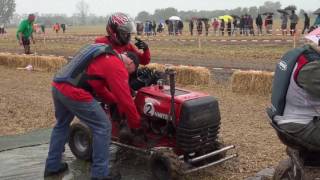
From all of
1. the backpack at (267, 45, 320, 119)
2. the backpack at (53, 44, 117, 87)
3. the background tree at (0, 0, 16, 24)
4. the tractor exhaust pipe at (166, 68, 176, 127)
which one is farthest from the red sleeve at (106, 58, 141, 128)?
the background tree at (0, 0, 16, 24)

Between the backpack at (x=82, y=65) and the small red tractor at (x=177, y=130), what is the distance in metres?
0.74

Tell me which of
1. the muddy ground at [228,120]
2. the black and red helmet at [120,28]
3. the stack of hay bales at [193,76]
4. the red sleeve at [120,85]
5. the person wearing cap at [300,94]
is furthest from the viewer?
the stack of hay bales at [193,76]

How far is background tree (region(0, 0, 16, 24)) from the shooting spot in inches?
5738

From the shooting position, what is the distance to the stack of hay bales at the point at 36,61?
15938mm

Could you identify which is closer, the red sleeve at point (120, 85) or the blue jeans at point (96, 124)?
the red sleeve at point (120, 85)

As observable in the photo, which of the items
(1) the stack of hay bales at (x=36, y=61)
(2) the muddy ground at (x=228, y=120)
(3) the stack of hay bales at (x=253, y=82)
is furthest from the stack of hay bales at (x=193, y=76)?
(1) the stack of hay bales at (x=36, y=61)

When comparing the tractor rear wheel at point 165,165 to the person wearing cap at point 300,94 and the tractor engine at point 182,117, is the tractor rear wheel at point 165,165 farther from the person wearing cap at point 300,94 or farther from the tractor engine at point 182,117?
the person wearing cap at point 300,94

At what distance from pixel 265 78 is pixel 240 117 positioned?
2509 millimetres

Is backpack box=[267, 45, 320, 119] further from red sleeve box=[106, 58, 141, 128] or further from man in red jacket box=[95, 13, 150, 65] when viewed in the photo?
man in red jacket box=[95, 13, 150, 65]

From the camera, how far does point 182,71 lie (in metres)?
12.6

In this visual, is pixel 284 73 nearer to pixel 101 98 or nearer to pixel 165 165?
pixel 165 165

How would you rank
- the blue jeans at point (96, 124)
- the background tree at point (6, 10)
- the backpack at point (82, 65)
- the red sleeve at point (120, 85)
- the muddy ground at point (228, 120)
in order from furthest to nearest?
the background tree at point (6, 10), the muddy ground at point (228, 120), the blue jeans at point (96, 124), the backpack at point (82, 65), the red sleeve at point (120, 85)

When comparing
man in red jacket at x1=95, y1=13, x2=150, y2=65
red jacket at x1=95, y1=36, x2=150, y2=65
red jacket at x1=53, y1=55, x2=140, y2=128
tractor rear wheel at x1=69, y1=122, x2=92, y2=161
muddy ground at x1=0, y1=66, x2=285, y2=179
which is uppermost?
man in red jacket at x1=95, y1=13, x2=150, y2=65

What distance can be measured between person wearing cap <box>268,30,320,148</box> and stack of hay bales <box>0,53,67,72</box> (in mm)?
12349
